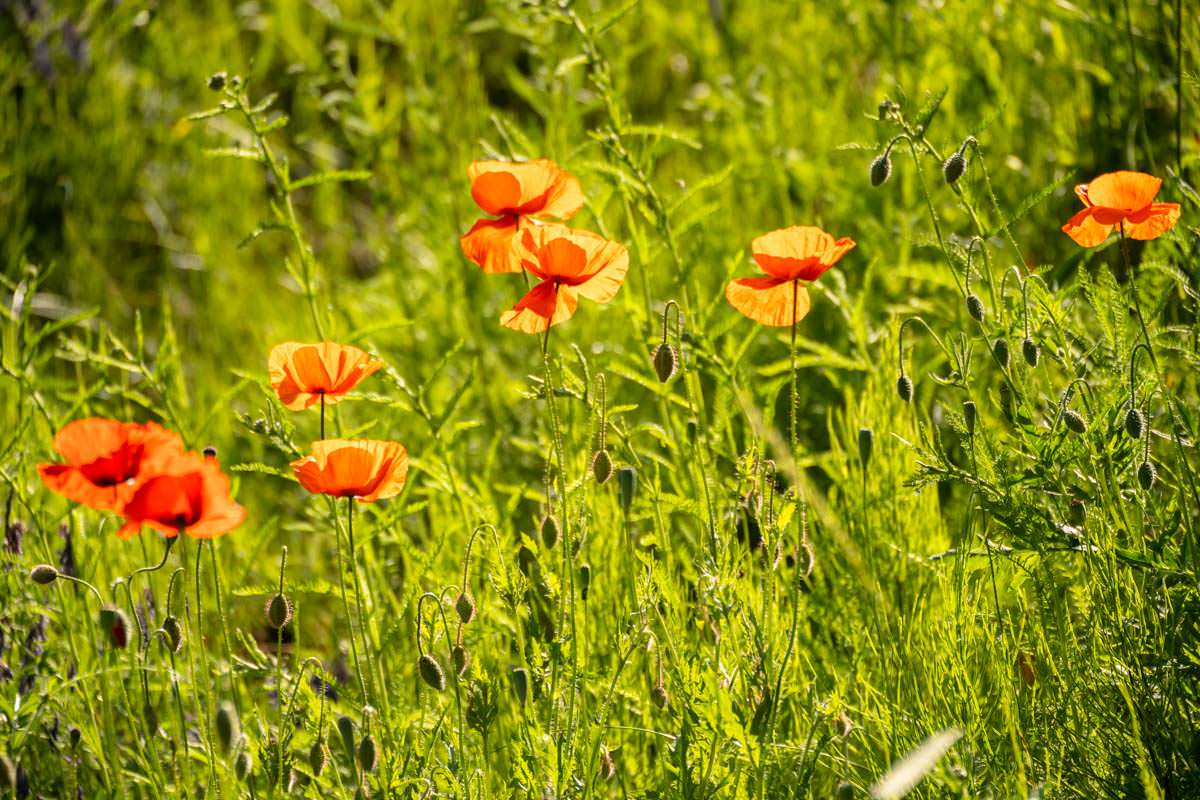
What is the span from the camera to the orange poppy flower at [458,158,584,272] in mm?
1545

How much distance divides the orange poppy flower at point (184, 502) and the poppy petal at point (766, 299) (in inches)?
24.1

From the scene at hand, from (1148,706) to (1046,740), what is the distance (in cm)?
12

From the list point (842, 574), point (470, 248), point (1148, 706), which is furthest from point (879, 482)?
point (470, 248)

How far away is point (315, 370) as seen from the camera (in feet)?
4.88

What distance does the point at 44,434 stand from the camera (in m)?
2.20

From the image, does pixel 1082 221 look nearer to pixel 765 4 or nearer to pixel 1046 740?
pixel 1046 740

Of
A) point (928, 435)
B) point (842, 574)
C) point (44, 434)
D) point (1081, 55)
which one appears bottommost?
point (842, 574)

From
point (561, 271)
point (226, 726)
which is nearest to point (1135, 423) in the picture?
point (561, 271)

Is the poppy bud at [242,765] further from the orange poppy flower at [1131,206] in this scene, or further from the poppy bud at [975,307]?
the orange poppy flower at [1131,206]

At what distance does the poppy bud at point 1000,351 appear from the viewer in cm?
141

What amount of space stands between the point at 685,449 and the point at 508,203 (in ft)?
1.71

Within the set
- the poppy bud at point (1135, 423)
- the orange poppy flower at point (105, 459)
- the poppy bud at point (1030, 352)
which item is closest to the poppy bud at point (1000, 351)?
the poppy bud at point (1030, 352)

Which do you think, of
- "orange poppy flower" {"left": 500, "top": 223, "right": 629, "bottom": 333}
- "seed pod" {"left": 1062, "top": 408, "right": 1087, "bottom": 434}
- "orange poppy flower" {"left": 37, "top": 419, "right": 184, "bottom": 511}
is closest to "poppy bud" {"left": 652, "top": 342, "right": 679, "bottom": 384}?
"orange poppy flower" {"left": 500, "top": 223, "right": 629, "bottom": 333}

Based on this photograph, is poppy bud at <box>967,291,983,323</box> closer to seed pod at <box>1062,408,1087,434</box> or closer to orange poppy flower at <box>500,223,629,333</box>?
seed pod at <box>1062,408,1087,434</box>
